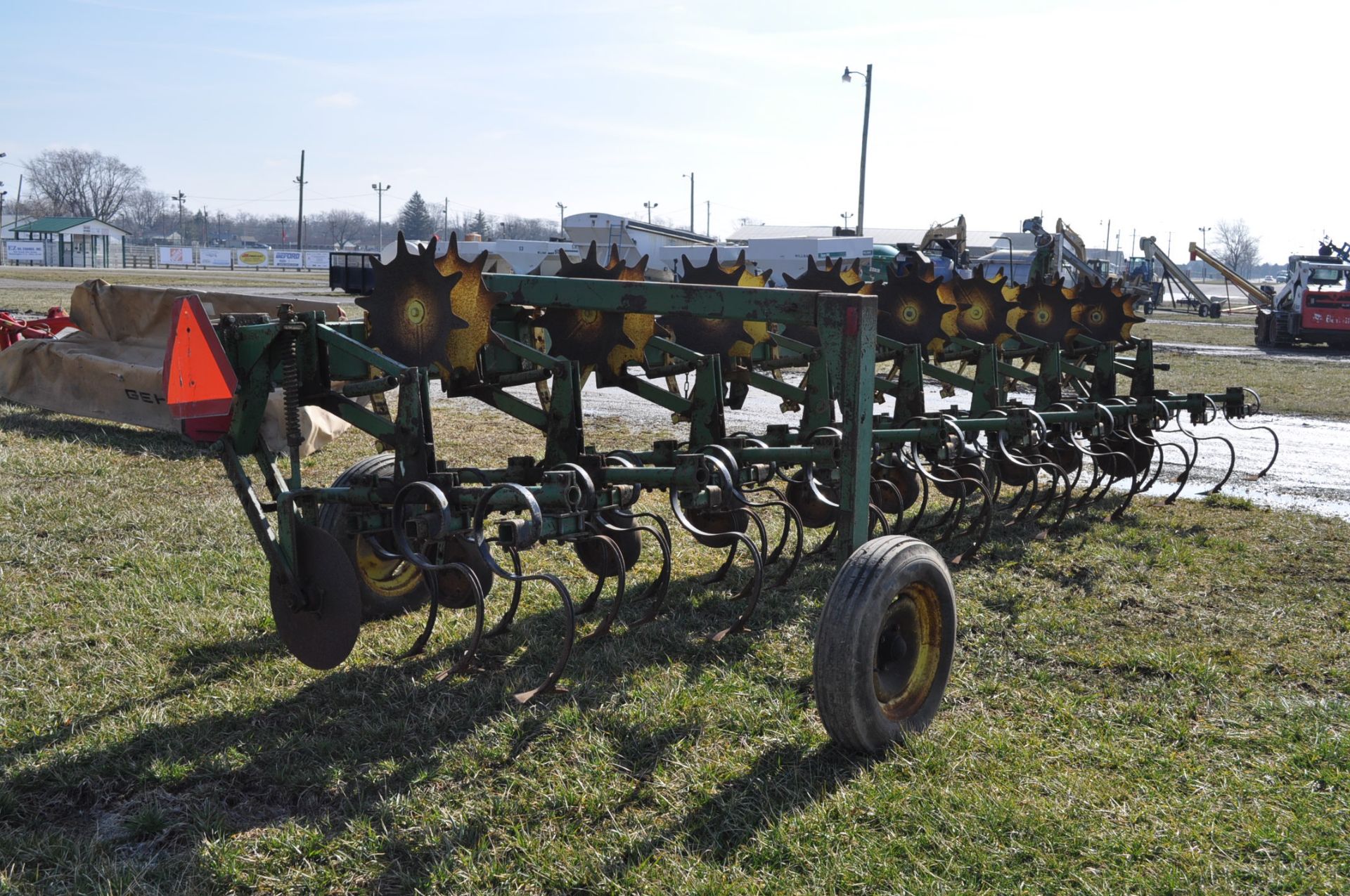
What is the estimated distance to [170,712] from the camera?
395 centimetres

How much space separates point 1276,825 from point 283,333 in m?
3.87

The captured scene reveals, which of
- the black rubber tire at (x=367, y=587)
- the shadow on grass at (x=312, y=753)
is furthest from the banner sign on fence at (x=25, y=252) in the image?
the shadow on grass at (x=312, y=753)

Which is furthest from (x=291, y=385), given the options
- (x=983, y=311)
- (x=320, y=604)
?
(x=983, y=311)

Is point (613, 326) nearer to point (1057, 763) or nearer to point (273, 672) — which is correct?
point (273, 672)

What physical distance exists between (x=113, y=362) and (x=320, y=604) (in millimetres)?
6333

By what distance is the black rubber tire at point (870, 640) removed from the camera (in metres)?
3.43

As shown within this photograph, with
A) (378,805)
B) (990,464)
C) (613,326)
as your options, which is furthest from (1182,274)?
(378,805)

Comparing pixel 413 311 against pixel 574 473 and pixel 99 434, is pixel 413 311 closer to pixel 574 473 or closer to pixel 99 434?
pixel 574 473

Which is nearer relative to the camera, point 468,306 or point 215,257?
point 468,306

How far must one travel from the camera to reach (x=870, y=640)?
11.3 feet

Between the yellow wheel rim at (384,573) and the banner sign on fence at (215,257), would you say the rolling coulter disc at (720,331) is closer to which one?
the yellow wheel rim at (384,573)

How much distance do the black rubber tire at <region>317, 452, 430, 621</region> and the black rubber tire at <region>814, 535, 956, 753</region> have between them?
221cm

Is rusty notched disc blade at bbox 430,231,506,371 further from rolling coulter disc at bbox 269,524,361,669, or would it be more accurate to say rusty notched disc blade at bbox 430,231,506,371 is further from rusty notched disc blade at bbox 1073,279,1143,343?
rusty notched disc blade at bbox 1073,279,1143,343

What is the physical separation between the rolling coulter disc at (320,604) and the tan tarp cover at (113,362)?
4.72 m
